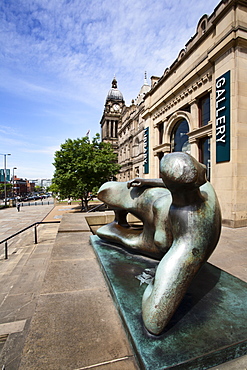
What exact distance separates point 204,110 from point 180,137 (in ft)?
11.6

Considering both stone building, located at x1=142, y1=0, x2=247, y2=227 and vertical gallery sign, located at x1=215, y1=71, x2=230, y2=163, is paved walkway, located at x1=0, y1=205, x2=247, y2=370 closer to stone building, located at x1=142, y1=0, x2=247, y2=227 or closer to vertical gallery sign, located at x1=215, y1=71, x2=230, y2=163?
stone building, located at x1=142, y1=0, x2=247, y2=227

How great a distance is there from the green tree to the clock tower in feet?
149

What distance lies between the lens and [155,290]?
1958 mm

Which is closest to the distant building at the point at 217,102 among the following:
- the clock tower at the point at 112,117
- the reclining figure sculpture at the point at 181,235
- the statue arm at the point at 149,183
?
the statue arm at the point at 149,183

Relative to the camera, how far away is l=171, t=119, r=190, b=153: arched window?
52.1 ft

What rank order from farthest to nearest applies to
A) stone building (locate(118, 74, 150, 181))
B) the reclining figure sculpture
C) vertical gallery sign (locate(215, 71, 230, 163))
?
1. stone building (locate(118, 74, 150, 181))
2. vertical gallery sign (locate(215, 71, 230, 163))
3. the reclining figure sculpture

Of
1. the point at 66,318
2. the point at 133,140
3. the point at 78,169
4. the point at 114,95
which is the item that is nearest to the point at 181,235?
the point at 66,318

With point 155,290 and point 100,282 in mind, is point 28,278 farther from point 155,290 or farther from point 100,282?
point 155,290

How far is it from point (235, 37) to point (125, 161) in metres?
35.2

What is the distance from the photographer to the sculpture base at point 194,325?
1661mm

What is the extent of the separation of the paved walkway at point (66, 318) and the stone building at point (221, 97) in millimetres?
6203

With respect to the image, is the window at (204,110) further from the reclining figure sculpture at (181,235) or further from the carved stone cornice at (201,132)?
the reclining figure sculpture at (181,235)

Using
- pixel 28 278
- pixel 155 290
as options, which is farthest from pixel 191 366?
pixel 28 278

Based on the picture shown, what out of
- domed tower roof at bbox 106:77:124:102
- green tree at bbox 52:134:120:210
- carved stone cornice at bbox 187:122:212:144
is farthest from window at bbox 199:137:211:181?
domed tower roof at bbox 106:77:124:102
